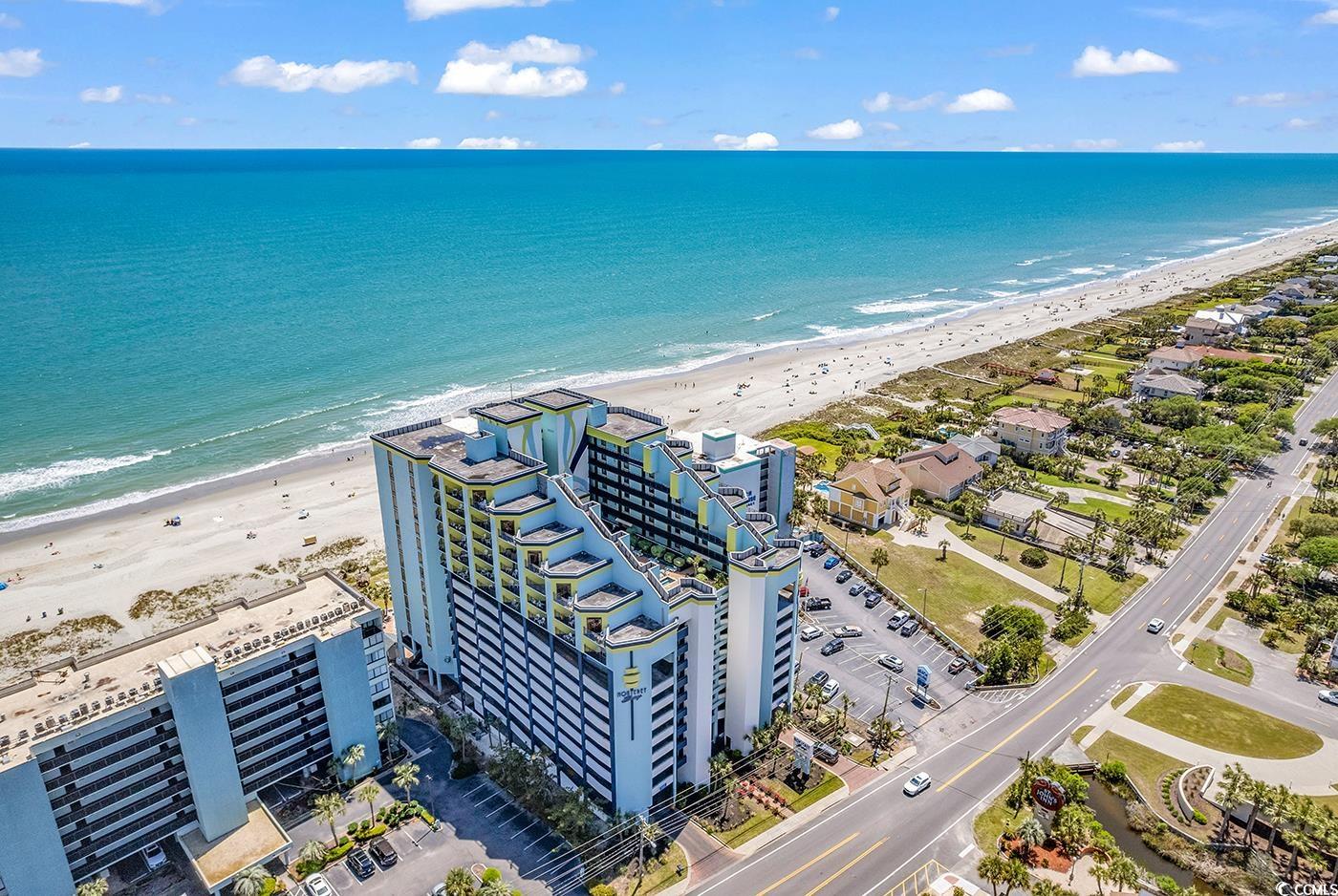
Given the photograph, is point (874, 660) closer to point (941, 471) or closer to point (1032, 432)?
point (941, 471)

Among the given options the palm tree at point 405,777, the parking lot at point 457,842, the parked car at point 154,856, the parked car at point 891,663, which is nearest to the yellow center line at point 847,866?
the parking lot at point 457,842

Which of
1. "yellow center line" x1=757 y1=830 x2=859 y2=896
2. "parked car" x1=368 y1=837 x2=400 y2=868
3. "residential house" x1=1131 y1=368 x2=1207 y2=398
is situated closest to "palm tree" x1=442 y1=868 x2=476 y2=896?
"parked car" x1=368 y1=837 x2=400 y2=868

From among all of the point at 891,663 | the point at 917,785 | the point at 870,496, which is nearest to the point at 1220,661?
the point at 891,663

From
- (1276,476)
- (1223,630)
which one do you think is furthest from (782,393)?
(1223,630)

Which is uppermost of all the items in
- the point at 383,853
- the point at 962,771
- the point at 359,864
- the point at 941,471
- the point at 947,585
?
the point at 941,471

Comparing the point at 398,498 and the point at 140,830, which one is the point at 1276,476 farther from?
the point at 140,830

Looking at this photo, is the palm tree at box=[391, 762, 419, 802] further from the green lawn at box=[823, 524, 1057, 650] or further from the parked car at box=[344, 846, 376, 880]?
the green lawn at box=[823, 524, 1057, 650]
